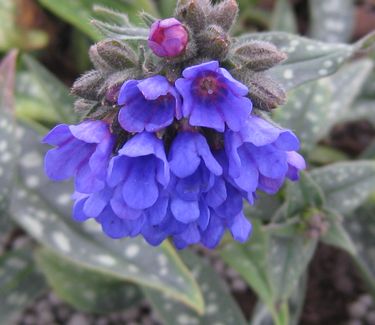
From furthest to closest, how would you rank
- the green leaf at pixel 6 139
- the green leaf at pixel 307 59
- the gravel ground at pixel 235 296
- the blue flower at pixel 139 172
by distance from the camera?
the gravel ground at pixel 235 296
the green leaf at pixel 6 139
the green leaf at pixel 307 59
the blue flower at pixel 139 172

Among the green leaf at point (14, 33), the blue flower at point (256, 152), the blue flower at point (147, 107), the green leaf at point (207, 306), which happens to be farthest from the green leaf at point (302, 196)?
the green leaf at point (14, 33)

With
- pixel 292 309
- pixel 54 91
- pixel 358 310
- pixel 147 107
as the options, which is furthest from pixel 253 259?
pixel 147 107

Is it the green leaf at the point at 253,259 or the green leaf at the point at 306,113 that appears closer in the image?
the green leaf at the point at 253,259

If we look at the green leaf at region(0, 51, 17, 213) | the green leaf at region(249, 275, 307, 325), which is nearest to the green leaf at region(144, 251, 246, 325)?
the green leaf at region(249, 275, 307, 325)

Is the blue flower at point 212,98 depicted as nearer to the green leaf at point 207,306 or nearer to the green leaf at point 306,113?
the green leaf at point 306,113

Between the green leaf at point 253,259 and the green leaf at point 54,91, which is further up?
the green leaf at point 54,91

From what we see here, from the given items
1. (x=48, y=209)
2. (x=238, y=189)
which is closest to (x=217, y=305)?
(x=48, y=209)

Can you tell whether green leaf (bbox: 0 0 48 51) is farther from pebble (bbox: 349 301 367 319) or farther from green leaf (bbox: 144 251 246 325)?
pebble (bbox: 349 301 367 319)

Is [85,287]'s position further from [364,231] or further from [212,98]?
[212,98]
